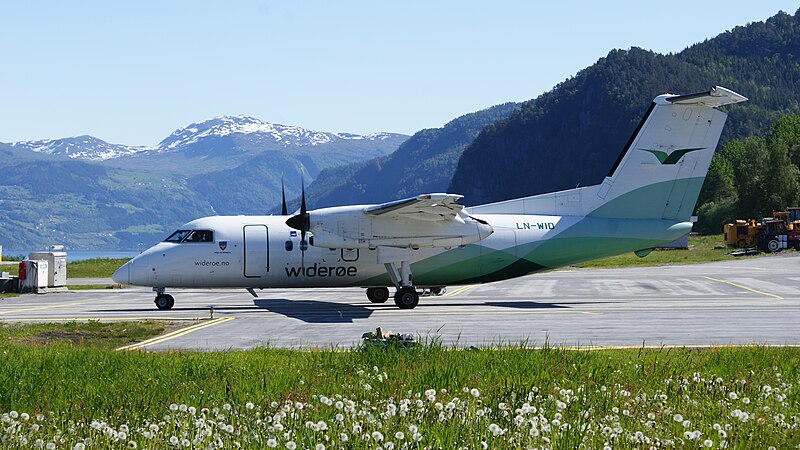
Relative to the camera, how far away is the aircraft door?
3100 centimetres

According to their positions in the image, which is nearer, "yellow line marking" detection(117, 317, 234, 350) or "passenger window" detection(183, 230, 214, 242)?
"yellow line marking" detection(117, 317, 234, 350)

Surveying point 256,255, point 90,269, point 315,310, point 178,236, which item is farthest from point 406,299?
point 90,269

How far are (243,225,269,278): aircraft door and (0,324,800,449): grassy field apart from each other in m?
15.9

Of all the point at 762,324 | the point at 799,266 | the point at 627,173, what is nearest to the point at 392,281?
the point at 627,173

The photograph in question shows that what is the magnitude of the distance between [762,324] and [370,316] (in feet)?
37.1

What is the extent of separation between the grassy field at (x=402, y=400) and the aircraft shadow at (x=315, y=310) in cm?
1086

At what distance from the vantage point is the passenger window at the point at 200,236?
103ft

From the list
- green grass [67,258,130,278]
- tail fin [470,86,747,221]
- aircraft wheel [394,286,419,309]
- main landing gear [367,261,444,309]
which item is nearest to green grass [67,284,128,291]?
green grass [67,258,130,278]

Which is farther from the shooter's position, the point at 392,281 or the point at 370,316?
the point at 392,281

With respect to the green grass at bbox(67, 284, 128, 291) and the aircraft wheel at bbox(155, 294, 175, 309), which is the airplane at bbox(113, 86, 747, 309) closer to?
the aircraft wheel at bbox(155, 294, 175, 309)

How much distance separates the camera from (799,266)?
53500mm

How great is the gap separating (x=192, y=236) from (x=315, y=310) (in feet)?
19.1

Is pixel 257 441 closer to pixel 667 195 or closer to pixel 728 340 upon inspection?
pixel 728 340

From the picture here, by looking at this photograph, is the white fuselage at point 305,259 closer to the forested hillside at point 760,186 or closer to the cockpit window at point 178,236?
the cockpit window at point 178,236
